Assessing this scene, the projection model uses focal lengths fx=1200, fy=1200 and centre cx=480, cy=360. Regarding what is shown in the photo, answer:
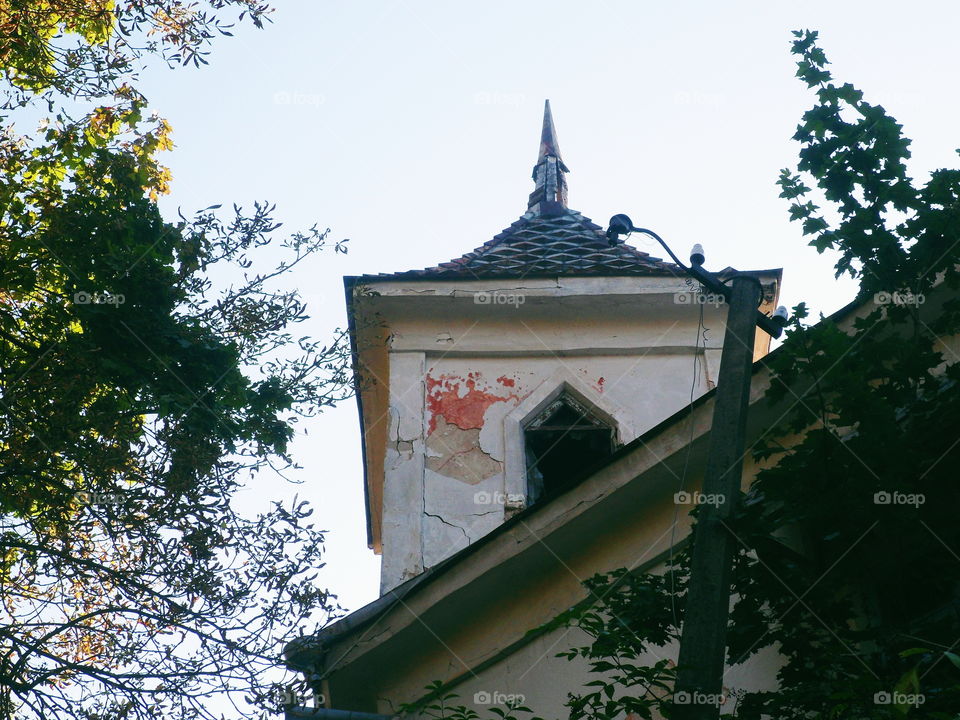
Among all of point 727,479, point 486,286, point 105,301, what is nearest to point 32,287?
point 105,301

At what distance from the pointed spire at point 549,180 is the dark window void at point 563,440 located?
391 centimetres

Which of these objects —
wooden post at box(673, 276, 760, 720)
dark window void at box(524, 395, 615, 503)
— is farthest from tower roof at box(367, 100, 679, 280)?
wooden post at box(673, 276, 760, 720)

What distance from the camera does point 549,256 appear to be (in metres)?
13.1

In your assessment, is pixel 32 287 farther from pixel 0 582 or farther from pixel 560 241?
pixel 560 241

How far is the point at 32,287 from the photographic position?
7.47 meters

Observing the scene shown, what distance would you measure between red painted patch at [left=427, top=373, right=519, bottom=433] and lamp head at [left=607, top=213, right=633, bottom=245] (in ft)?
20.3

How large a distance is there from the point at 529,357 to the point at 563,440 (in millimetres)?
946

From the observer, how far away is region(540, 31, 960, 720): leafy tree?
5.23 m

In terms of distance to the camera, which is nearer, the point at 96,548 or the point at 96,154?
the point at 96,548

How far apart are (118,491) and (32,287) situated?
1.68 metres

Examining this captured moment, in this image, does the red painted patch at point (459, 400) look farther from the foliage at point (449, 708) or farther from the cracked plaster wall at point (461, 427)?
the foliage at point (449, 708)

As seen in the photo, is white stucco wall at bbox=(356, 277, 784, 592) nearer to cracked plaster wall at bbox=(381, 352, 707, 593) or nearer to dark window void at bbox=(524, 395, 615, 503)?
cracked plaster wall at bbox=(381, 352, 707, 593)

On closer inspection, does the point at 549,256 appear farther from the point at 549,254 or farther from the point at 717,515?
the point at 717,515

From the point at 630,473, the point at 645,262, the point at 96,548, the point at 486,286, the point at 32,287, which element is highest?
the point at 645,262
